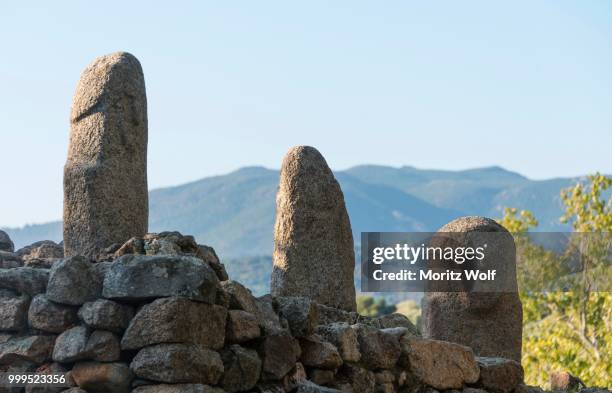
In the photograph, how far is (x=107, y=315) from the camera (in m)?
11.5

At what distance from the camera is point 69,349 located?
11.6 m

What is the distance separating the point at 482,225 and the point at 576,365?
17108 mm

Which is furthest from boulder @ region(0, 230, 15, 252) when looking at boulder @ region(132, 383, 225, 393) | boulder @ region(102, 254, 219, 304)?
boulder @ region(132, 383, 225, 393)

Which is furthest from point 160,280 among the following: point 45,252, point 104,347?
point 45,252

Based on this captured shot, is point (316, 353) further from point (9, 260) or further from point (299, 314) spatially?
point (9, 260)

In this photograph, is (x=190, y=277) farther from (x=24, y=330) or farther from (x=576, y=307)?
(x=576, y=307)

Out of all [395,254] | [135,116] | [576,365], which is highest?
[135,116]

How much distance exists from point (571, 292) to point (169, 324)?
1132 inches

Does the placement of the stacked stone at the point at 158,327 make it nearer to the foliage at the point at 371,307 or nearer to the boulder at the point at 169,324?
the boulder at the point at 169,324

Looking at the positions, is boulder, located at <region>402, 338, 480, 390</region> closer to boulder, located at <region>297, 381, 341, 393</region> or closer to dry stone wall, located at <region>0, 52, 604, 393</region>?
dry stone wall, located at <region>0, 52, 604, 393</region>

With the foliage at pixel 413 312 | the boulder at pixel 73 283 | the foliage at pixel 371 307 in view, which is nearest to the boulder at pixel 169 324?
the boulder at pixel 73 283

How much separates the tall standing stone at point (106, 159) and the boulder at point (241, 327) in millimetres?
2087

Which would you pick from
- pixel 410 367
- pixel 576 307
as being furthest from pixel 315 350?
pixel 576 307

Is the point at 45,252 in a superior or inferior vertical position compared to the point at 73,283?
superior
